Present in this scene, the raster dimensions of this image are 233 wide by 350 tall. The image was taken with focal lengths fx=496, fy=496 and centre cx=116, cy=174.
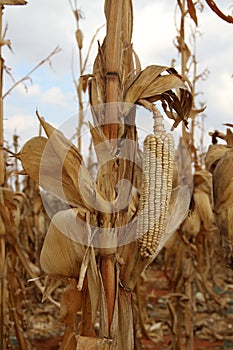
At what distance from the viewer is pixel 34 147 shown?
4.54 feet

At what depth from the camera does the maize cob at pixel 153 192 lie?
124cm

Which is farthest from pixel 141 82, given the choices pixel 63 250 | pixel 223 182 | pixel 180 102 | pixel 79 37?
pixel 79 37

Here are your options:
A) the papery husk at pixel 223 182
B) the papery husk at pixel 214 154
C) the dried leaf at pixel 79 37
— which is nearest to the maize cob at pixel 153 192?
the papery husk at pixel 223 182

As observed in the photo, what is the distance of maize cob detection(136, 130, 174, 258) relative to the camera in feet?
4.08

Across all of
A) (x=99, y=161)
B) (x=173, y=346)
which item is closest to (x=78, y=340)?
(x=99, y=161)

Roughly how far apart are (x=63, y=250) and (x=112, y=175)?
28 centimetres

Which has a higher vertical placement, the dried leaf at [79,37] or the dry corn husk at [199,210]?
the dried leaf at [79,37]

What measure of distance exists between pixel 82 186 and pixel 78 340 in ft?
1.35

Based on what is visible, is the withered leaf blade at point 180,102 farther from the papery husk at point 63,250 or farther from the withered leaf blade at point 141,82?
the papery husk at point 63,250

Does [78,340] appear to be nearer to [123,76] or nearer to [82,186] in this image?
[82,186]

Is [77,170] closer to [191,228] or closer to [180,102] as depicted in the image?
[180,102]

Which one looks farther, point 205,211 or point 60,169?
point 205,211

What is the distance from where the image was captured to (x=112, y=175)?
4.41ft

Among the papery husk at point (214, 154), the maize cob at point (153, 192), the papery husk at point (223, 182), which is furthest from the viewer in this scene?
the papery husk at point (214, 154)
